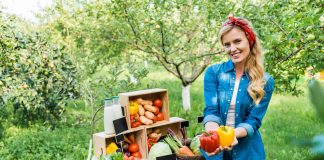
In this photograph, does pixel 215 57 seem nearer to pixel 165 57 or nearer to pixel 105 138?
pixel 165 57

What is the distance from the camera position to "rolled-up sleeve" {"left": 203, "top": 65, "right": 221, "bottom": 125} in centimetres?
229

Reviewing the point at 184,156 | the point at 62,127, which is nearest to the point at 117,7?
the point at 62,127

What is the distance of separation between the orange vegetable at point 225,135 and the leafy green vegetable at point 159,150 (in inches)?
36.4

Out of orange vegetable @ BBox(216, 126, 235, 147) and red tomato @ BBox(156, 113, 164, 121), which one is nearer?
orange vegetable @ BBox(216, 126, 235, 147)

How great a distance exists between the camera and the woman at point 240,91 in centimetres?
219

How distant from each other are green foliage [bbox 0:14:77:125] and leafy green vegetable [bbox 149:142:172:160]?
1428 mm

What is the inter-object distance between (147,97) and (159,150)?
0.53 metres

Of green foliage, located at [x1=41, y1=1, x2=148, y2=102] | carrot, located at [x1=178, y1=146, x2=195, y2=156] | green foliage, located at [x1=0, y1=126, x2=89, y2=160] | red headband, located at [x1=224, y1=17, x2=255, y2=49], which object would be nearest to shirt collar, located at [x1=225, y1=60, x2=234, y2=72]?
red headband, located at [x1=224, y1=17, x2=255, y2=49]

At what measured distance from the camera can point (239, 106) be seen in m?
2.22

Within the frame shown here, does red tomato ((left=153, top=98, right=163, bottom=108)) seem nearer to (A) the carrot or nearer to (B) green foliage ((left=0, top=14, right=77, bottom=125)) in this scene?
(A) the carrot

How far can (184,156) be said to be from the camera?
9.43ft

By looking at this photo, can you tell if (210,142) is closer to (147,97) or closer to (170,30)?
(147,97)

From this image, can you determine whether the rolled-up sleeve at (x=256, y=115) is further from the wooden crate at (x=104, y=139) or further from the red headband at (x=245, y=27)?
the wooden crate at (x=104, y=139)

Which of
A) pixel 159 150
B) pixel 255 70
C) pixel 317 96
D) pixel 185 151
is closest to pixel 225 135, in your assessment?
pixel 255 70
